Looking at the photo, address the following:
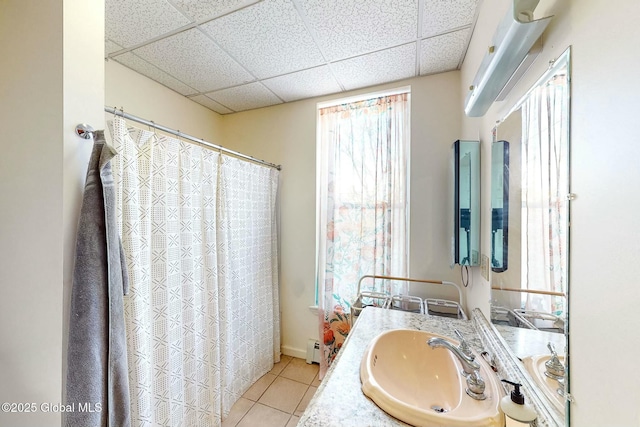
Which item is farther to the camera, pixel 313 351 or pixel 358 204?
pixel 313 351

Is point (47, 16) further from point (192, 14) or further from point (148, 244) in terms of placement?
point (148, 244)

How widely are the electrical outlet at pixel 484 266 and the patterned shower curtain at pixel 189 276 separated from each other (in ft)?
4.97

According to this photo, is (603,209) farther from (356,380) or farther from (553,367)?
(356,380)

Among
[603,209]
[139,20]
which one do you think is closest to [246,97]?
[139,20]

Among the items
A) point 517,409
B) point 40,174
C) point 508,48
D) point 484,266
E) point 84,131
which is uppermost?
point 508,48

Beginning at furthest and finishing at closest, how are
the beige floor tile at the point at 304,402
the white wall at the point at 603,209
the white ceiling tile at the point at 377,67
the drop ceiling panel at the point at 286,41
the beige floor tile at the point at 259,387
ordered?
1. the beige floor tile at the point at 259,387
2. the beige floor tile at the point at 304,402
3. the white ceiling tile at the point at 377,67
4. the drop ceiling panel at the point at 286,41
5. the white wall at the point at 603,209

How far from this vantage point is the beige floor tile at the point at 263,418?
156cm

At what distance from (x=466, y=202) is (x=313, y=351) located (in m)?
1.77

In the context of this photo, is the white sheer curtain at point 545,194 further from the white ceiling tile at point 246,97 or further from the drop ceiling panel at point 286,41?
the white ceiling tile at point 246,97

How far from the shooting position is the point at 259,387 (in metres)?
1.88

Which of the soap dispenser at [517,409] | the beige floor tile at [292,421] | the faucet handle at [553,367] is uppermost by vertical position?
the faucet handle at [553,367]

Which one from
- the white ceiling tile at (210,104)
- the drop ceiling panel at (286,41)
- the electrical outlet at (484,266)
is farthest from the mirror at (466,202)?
the white ceiling tile at (210,104)

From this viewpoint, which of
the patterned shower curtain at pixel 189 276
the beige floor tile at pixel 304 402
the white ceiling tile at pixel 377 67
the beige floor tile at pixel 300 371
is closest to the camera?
the patterned shower curtain at pixel 189 276

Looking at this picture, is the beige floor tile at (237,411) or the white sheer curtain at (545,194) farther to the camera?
the beige floor tile at (237,411)
